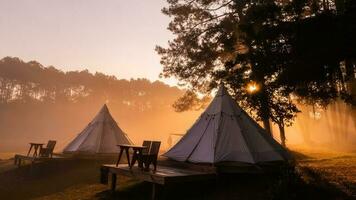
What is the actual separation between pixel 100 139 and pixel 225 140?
1025 centimetres

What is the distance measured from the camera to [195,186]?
1077 centimetres

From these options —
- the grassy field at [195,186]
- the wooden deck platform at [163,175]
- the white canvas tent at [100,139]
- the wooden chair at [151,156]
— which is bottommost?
the grassy field at [195,186]

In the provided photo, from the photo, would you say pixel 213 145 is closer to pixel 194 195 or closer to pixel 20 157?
pixel 194 195

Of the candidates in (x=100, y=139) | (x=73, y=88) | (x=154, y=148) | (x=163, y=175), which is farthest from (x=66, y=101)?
(x=163, y=175)

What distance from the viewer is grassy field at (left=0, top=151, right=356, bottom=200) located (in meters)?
8.85

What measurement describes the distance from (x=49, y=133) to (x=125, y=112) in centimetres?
2053

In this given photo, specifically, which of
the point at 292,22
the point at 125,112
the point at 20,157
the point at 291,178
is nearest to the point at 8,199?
the point at 20,157

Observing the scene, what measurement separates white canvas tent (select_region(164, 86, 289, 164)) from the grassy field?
0.82m

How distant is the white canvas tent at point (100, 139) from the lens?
1889 cm

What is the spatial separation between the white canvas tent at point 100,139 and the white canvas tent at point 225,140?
7988 mm

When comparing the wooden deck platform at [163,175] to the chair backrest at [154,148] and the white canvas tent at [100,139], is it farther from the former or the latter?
the white canvas tent at [100,139]

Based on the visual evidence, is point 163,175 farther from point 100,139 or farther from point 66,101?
point 66,101

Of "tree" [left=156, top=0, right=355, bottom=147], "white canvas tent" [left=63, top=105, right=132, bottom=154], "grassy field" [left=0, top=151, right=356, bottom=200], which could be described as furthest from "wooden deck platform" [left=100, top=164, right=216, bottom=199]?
"white canvas tent" [left=63, top=105, right=132, bottom=154]

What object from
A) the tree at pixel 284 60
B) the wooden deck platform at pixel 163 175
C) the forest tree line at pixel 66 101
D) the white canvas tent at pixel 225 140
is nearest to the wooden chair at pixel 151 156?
the wooden deck platform at pixel 163 175
